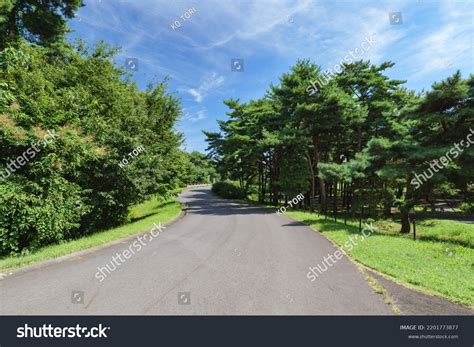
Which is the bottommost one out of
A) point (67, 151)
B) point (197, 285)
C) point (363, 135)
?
point (197, 285)

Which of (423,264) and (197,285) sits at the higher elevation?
(423,264)

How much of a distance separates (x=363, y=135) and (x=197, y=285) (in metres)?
23.8

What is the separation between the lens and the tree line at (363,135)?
35.2ft

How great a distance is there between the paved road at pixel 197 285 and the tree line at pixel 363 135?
7.18m

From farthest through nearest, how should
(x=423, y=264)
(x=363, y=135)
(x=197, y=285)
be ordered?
(x=363, y=135), (x=423, y=264), (x=197, y=285)

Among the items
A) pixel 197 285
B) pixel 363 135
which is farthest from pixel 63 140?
pixel 363 135

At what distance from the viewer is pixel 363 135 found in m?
23.8

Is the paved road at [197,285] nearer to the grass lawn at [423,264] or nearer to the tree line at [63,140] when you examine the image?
the grass lawn at [423,264]

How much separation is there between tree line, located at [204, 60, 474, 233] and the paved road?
283 inches

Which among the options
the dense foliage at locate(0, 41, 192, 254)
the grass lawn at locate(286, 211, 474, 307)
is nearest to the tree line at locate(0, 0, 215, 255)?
the dense foliage at locate(0, 41, 192, 254)

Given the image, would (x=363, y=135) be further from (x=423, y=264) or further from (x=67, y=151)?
(x=67, y=151)

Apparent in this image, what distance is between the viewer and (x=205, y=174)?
8744 centimetres

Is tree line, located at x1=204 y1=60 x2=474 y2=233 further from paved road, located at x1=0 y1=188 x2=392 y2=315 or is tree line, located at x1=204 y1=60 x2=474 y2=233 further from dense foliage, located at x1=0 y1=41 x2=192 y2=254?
dense foliage, located at x1=0 y1=41 x2=192 y2=254

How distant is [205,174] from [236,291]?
8326cm
